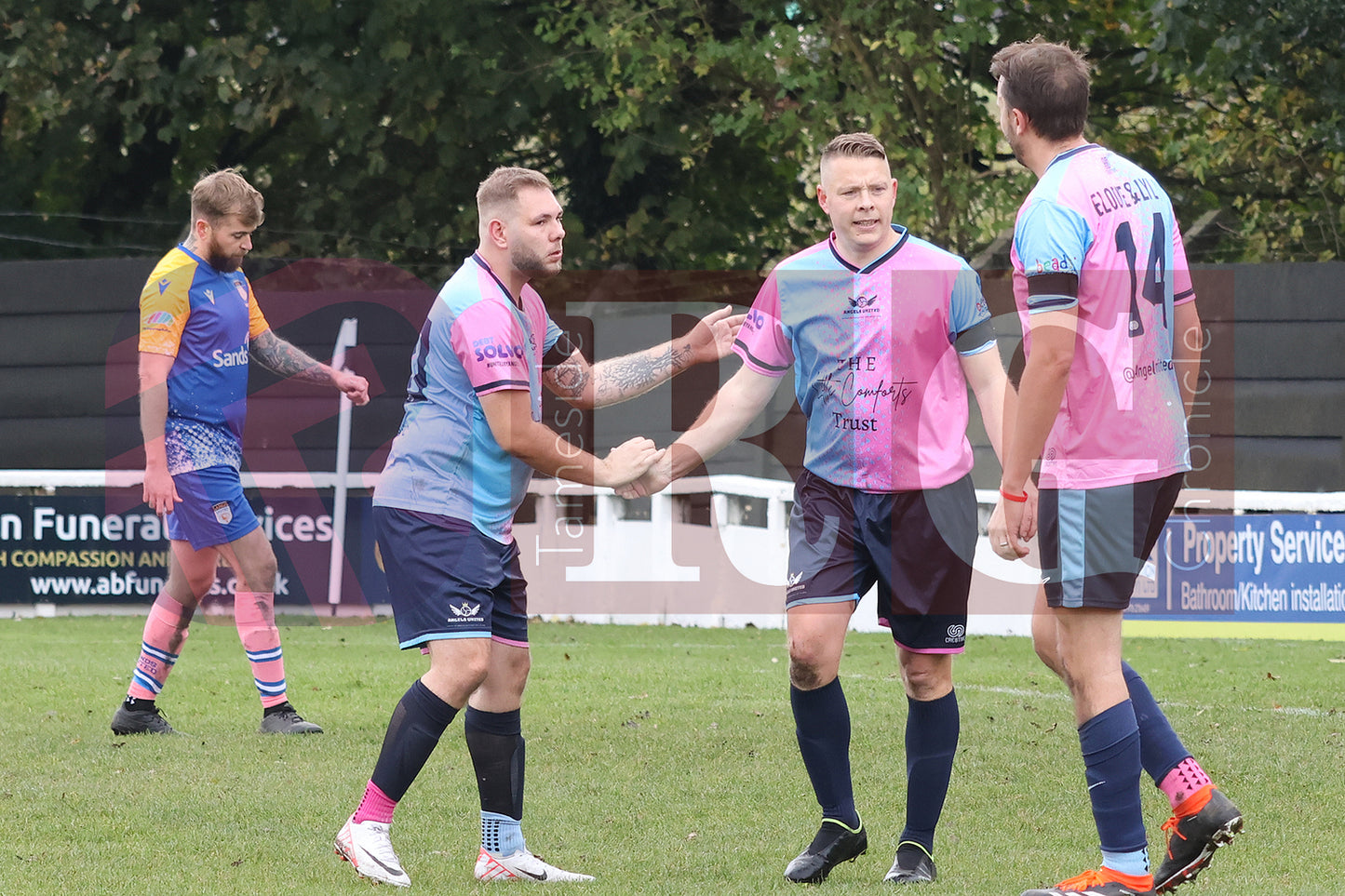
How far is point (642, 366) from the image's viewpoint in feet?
18.2

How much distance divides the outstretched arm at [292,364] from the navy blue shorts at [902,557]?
301 cm

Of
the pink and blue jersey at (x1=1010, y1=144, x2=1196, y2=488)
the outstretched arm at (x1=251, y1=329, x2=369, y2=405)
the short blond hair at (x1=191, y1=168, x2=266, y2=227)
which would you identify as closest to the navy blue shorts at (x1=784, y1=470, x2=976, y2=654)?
the pink and blue jersey at (x1=1010, y1=144, x2=1196, y2=488)

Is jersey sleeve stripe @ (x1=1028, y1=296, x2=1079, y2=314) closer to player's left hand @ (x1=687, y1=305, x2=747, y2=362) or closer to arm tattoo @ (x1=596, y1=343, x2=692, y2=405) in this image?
player's left hand @ (x1=687, y1=305, x2=747, y2=362)

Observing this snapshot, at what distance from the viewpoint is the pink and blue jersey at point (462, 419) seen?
4629 millimetres

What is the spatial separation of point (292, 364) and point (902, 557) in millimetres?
3697

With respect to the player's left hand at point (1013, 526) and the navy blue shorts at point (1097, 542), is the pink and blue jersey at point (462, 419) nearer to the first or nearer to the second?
the player's left hand at point (1013, 526)

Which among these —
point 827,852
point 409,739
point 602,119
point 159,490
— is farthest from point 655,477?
point 602,119

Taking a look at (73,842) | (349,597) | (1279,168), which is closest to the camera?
(73,842)

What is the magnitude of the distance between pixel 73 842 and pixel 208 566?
2459mm

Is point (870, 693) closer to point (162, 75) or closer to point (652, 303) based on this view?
point (652, 303)

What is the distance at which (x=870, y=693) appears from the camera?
841 centimetres

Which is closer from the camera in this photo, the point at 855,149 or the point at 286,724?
the point at 855,149

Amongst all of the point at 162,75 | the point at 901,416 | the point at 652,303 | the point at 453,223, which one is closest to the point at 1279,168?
the point at 652,303

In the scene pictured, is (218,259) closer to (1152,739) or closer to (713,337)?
(713,337)
